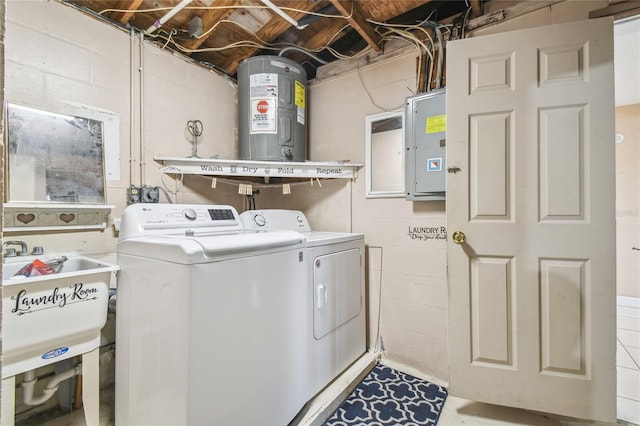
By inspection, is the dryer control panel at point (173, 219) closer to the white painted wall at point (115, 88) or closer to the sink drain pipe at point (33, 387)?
the white painted wall at point (115, 88)

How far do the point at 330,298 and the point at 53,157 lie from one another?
69.0 inches

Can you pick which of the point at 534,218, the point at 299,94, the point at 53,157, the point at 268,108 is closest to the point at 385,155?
the point at 299,94

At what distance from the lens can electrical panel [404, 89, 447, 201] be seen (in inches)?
75.2

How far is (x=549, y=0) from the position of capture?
171 centimetres

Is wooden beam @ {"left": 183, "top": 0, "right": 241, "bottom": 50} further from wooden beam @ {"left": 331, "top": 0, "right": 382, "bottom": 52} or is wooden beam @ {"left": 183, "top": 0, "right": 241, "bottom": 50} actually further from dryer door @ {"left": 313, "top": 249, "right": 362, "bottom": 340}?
dryer door @ {"left": 313, "top": 249, "right": 362, "bottom": 340}

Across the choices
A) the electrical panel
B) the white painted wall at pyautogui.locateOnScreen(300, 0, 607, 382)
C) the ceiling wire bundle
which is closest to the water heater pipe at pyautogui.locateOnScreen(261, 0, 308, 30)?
the ceiling wire bundle

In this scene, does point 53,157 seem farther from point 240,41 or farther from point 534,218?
point 534,218

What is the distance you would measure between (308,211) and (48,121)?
72.4 inches

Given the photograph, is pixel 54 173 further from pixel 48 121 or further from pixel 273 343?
pixel 273 343

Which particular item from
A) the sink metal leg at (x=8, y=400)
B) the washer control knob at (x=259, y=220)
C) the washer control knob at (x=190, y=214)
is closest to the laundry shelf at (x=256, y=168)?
the washer control knob at (x=259, y=220)

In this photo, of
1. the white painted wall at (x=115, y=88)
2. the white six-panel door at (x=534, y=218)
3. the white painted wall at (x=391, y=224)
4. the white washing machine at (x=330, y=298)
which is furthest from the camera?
the white painted wall at (x=391, y=224)

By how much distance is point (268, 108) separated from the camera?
2.23m

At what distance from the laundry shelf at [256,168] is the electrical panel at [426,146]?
469 millimetres

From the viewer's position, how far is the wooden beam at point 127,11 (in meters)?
1.78
